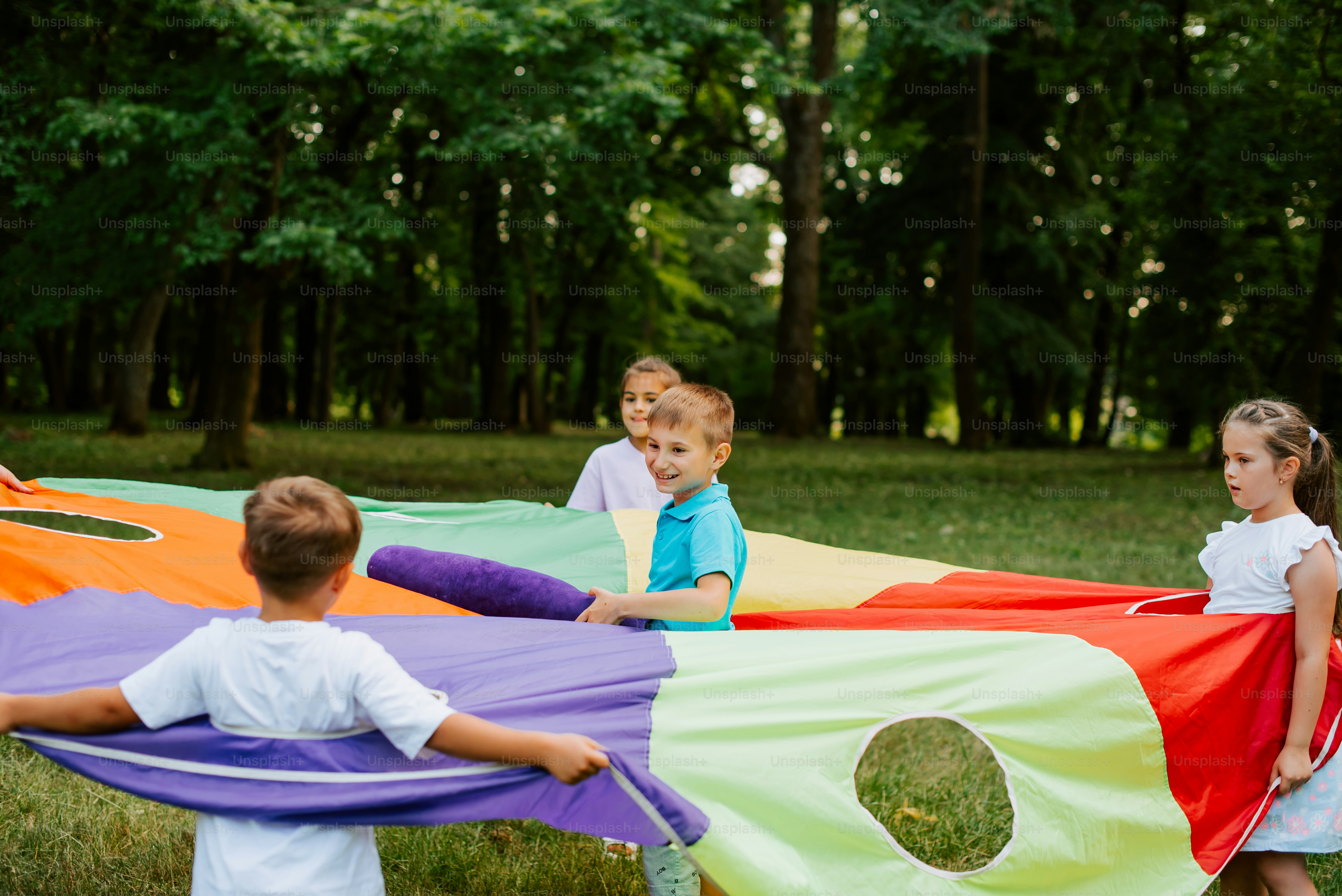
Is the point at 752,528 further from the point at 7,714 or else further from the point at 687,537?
the point at 7,714

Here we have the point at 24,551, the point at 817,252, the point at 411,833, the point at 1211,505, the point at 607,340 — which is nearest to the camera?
the point at 24,551

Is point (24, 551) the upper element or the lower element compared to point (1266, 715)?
upper

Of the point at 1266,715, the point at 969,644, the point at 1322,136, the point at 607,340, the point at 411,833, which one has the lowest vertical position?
the point at 411,833

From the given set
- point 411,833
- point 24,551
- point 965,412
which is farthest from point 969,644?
point 965,412

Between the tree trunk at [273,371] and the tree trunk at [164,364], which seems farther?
the tree trunk at [164,364]

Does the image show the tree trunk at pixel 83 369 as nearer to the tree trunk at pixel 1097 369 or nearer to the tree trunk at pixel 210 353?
the tree trunk at pixel 210 353

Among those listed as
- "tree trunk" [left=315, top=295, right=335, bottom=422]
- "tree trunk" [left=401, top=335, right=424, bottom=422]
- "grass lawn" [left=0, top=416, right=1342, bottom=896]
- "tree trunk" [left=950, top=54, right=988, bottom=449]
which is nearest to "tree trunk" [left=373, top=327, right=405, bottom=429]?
"tree trunk" [left=401, top=335, right=424, bottom=422]

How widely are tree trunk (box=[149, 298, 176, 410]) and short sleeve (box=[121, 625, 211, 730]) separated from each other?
28.2 metres

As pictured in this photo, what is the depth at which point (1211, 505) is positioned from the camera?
12.0 meters

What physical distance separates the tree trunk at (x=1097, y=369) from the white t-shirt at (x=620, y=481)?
20.7m

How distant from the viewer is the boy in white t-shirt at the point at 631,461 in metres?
4.52

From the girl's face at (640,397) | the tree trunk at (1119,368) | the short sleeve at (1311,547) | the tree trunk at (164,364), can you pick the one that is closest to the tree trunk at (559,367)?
the tree trunk at (164,364)

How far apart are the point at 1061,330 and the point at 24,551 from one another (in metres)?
23.1

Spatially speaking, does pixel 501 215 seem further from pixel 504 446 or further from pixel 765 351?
pixel 765 351
